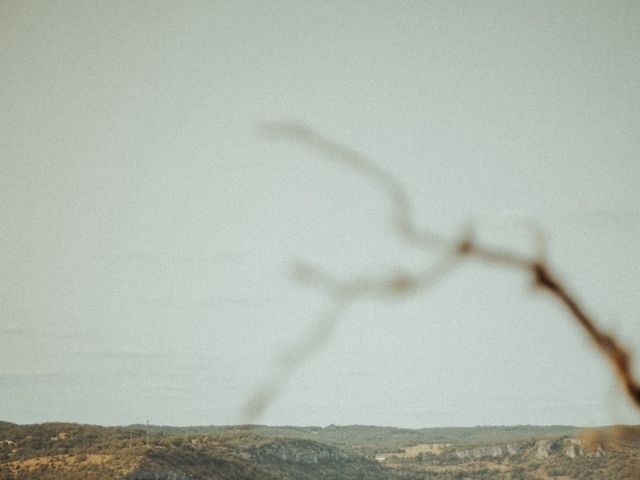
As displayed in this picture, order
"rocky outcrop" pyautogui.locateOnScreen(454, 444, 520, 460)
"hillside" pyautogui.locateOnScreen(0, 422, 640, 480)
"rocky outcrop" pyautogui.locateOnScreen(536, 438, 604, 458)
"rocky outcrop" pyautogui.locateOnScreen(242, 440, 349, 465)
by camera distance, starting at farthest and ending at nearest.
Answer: "rocky outcrop" pyautogui.locateOnScreen(454, 444, 520, 460) → "rocky outcrop" pyautogui.locateOnScreen(536, 438, 604, 458) → "rocky outcrop" pyautogui.locateOnScreen(242, 440, 349, 465) → "hillside" pyautogui.locateOnScreen(0, 422, 640, 480)

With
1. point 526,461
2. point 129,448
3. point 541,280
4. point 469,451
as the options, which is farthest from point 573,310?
point 469,451

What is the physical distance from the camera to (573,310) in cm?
147

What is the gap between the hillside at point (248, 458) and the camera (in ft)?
289

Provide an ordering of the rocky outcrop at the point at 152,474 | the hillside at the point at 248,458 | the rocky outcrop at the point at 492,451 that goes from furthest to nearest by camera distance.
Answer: the rocky outcrop at the point at 492,451 → the hillside at the point at 248,458 → the rocky outcrop at the point at 152,474

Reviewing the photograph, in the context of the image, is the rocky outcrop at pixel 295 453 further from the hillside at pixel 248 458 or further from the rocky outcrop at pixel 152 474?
the rocky outcrop at pixel 152 474

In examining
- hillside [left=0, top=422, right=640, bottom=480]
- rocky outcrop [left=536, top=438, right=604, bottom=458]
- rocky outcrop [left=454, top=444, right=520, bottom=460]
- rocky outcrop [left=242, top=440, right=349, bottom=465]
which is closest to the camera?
hillside [left=0, top=422, right=640, bottom=480]

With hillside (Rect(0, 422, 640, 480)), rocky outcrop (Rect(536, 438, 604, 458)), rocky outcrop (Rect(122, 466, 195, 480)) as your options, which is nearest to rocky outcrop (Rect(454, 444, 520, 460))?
hillside (Rect(0, 422, 640, 480))

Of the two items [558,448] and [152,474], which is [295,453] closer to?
[558,448]

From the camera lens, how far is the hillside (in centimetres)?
8794

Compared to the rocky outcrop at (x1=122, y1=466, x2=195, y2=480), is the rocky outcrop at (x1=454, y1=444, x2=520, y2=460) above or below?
above

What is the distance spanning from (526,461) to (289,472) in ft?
201

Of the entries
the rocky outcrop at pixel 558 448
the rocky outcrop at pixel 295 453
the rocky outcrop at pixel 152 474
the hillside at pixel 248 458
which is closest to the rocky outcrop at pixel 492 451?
the hillside at pixel 248 458

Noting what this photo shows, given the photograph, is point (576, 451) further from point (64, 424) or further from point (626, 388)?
point (626, 388)

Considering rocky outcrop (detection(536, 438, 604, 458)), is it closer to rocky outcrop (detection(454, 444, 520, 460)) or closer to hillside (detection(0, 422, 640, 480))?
hillside (detection(0, 422, 640, 480))
